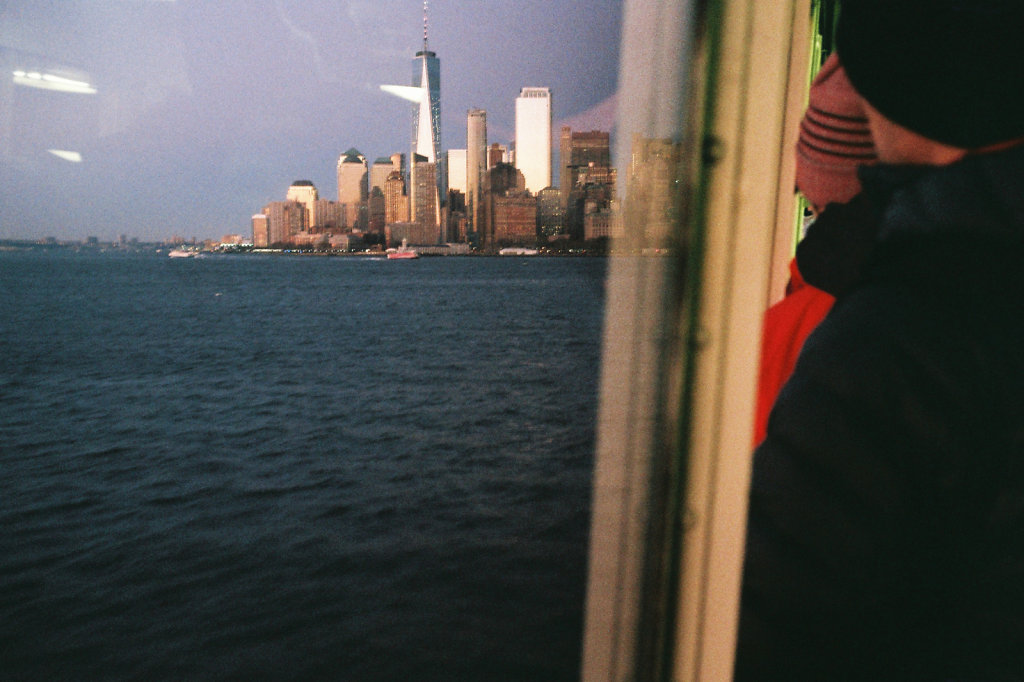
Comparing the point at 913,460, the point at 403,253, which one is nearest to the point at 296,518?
the point at 913,460

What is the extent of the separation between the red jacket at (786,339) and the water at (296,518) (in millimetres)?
494

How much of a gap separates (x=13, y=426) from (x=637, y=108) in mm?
21130

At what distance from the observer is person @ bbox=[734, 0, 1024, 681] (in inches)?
25.6

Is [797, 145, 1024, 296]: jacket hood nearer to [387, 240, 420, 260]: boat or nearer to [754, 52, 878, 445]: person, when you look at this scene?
[754, 52, 878, 445]: person

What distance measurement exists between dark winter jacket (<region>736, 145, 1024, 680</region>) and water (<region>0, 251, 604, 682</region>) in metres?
0.53

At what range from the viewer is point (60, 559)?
943 centimetres

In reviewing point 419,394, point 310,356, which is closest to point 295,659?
point 419,394

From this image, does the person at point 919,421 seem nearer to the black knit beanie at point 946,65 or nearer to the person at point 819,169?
the black knit beanie at point 946,65

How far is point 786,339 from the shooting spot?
4.85 feet

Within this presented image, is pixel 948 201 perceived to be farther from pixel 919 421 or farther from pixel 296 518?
pixel 296 518

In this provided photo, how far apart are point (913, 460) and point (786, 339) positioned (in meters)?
0.85

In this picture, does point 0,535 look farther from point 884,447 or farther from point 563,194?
point 884,447

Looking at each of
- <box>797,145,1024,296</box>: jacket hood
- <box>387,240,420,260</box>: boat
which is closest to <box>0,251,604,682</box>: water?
<box>797,145,1024,296</box>: jacket hood

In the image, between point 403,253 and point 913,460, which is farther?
point 403,253
